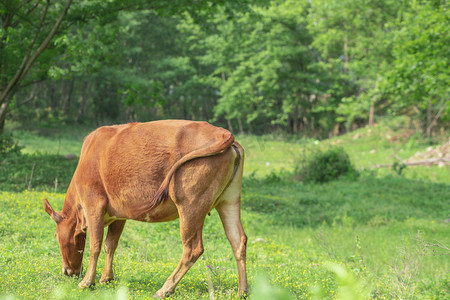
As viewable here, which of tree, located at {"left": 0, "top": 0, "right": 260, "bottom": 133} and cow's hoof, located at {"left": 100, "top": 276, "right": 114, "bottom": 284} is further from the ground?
tree, located at {"left": 0, "top": 0, "right": 260, "bottom": 133}

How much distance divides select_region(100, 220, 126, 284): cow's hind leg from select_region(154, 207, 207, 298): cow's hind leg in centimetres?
81

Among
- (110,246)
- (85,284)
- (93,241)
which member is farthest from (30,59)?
(85,284)

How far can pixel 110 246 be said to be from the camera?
4.58 metres

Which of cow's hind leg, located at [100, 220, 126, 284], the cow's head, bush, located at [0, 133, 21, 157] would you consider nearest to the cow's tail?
cow's hind leg, located at [100, 220, 126, 284]

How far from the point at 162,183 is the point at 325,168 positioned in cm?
1198

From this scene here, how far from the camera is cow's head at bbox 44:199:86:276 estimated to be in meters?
4.59

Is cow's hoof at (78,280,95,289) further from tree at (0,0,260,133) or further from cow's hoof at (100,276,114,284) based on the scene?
tree at (0,0,260,133)

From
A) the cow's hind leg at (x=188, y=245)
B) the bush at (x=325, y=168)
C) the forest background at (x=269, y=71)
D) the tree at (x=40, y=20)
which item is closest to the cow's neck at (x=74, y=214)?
the cow's hind leg at (x=188, y=245)

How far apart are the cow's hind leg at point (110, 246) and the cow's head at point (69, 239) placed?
0.92ft

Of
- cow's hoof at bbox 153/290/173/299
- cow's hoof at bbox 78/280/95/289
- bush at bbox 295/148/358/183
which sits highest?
cow's hoof at bbox 153/290/173/299

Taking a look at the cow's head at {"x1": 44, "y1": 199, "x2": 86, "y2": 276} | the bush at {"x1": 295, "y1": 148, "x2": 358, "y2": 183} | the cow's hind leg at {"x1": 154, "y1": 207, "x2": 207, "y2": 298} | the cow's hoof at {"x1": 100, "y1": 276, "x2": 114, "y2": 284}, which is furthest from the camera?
the bush at {"x1": 295, "y1": 148, "x2": 358, "y2": 183}

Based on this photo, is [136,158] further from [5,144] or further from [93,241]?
[5,144]

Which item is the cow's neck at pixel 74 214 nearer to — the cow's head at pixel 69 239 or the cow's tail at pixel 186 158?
the cow's head at pixel 69 239

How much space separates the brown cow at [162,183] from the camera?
3947mm
